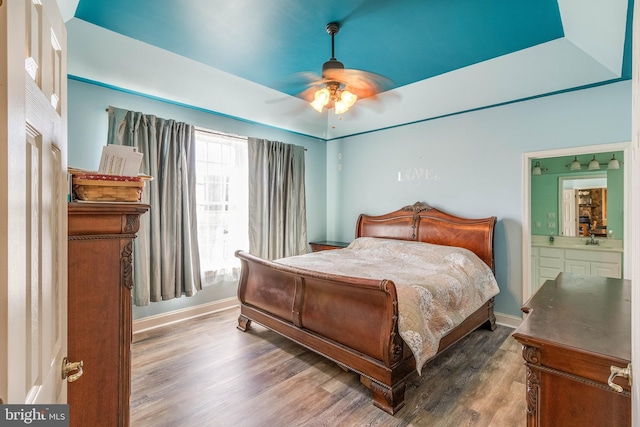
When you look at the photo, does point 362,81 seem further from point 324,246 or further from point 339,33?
point 324,246

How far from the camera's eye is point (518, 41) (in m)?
2.61

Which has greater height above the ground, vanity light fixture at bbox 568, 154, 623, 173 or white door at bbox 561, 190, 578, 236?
vanity light fixture at bbox 568, 154, 623, 173

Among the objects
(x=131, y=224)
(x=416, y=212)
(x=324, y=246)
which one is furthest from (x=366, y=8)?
(x=324, y=246)

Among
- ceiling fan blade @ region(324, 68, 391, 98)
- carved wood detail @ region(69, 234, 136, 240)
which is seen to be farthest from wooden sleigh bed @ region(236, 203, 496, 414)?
ceiling fan blade @ region(324, 68, 391, 98)

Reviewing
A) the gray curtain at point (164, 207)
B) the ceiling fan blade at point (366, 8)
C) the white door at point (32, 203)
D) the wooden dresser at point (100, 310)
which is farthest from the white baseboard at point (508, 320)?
the white door at point (32, 203)

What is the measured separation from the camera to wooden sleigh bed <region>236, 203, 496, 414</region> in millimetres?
2023

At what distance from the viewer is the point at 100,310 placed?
1148 millimetres

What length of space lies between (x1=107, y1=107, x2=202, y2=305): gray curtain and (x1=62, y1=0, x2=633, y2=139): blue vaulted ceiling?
1.33 feet

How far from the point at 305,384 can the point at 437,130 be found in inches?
139

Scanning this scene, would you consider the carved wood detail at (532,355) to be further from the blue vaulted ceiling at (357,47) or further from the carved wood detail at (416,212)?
the carved wood detail at (416,212)

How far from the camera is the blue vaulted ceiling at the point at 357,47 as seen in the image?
6.98 feet

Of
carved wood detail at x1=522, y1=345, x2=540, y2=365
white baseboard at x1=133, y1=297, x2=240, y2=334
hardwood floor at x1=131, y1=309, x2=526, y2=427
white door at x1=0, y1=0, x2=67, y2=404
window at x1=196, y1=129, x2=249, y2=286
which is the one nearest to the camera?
white door at x1=0, y1=0, x2=67, y2=404

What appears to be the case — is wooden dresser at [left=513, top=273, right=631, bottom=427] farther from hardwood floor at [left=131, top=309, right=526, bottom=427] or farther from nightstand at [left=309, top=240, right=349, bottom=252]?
nightstand at [left=309, top=240, right=349, bottom=252]

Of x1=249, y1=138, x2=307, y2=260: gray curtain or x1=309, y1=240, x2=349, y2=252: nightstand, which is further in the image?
x1=309, y1=240, x2=349, y2=252: nightstand
